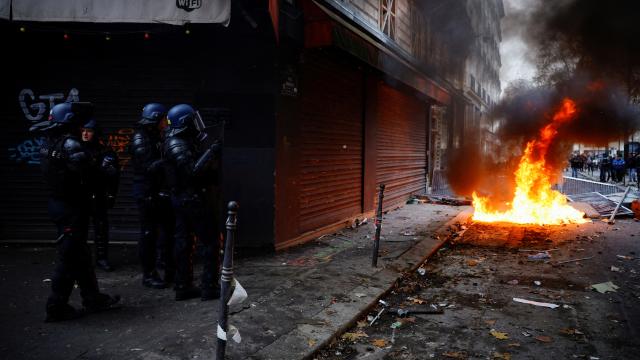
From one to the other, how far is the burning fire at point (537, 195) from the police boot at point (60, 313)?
384 inches

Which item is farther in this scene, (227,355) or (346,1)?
(346,1)

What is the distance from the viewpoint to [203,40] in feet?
23.0

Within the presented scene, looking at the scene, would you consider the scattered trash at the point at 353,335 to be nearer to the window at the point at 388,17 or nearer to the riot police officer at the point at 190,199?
the riot police officer at the point at 190,199

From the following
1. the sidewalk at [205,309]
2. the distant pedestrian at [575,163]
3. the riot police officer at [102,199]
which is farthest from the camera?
the distant pedestrian at [575,163]

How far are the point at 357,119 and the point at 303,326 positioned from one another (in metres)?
6.68

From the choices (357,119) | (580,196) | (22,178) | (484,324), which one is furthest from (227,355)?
(580,196)

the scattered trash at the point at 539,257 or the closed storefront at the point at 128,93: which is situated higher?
the closed storefront at the point at 128,93

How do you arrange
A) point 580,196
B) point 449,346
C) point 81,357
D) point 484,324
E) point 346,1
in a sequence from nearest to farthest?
1. point 81,357
2. point 449,346
3. point 484,324
4. point 346,1
5. point 580,196

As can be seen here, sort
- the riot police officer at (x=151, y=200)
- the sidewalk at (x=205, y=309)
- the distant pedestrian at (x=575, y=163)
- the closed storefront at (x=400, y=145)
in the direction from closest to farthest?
the sidewalk at (x=205, y=309)
the riot police officer at (x=151, y=200)
the closed storefront at (x=400, y=145)
the distant pedestrian at (x=575, y=163)

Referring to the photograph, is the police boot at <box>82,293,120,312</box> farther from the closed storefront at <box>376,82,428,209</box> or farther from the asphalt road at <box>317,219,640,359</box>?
the closed storefront at <box>376,82,428,209</box>

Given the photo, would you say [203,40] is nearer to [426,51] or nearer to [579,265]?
[579,265]

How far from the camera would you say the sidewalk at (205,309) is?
366 cm

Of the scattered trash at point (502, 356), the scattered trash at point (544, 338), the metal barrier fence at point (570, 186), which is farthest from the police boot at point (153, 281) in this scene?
the metal barrier fence at point (570, 186)

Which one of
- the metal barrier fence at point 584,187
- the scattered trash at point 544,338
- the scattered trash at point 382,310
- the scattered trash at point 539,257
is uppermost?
the metal barrier fence at point 584,187
